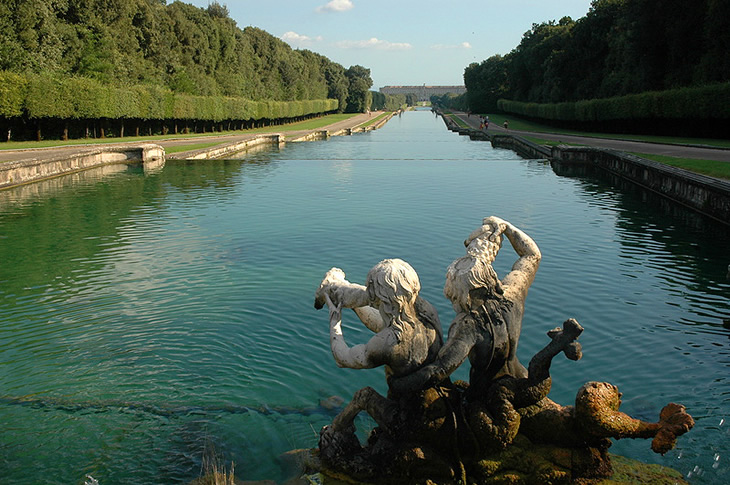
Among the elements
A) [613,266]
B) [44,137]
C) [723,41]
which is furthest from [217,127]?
[613,266]

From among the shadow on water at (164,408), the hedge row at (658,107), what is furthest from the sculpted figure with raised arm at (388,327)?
the hedge row at (658,107)

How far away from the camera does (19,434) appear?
688 cm

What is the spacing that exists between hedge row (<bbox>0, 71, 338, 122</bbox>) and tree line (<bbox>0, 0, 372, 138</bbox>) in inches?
2.7

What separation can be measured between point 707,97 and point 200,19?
54.1 meters

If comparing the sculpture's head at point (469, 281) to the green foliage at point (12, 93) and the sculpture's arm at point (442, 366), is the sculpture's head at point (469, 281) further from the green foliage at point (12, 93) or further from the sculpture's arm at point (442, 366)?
the green foliage at point (12, 93)

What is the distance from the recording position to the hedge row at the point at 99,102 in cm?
3972

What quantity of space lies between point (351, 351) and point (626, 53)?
56092 mm

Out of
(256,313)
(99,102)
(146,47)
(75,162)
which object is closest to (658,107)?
(75,162)

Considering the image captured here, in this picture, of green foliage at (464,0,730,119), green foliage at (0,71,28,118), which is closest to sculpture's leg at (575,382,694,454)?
green foliage at (464,0,730,119)

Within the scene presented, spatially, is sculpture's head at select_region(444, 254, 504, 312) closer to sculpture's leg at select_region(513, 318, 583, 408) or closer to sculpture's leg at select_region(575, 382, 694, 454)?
sculpture's leg at select_region(513, 318, 583, 408)

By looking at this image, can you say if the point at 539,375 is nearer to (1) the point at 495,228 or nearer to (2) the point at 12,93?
(1) the point at 495,228

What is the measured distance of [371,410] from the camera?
5.29 meters

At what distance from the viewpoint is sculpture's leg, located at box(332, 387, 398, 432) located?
5.21 m

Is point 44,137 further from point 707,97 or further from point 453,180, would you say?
point 707,97
